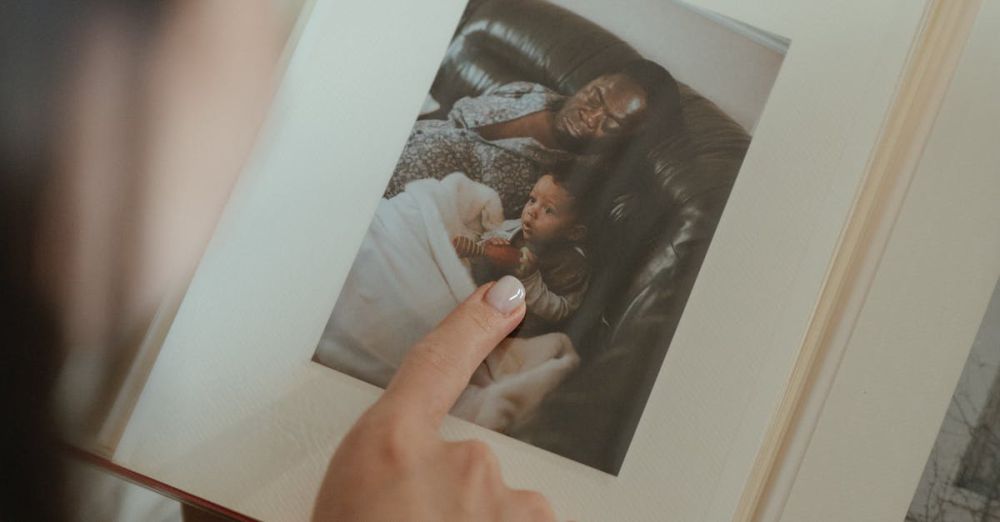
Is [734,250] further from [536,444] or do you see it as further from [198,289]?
[198,289]

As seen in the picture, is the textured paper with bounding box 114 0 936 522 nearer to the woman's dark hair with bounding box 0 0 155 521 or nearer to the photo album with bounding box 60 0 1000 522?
the photo album with bounding box 60 0 1000 522

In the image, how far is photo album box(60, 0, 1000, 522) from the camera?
0.51m

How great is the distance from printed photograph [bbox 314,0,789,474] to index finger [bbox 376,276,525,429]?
0.04 feet

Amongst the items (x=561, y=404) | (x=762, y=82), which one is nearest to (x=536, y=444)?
(x=561, y=404)

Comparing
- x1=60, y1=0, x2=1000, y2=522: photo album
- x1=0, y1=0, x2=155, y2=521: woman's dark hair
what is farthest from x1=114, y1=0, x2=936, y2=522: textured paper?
x1=0, y1=0, x2=155, y2=521: woman's dark hair

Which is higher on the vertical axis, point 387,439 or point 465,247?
point 465,247

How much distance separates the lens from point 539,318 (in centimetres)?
53

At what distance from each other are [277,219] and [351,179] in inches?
2.0

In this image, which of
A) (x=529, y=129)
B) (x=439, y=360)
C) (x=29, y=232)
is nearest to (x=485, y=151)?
(x=529, y=129)

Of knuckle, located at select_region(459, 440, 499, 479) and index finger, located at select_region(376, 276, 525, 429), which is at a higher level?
index finger, located at select_region(376, 276, 525, 429)

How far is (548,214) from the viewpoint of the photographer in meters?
0.53

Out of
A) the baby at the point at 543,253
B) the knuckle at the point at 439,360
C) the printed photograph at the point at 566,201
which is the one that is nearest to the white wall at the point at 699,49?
the printed photograph at the point at 566,201

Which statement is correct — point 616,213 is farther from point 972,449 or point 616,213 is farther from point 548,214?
point 972,449

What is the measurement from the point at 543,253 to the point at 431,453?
13cm
